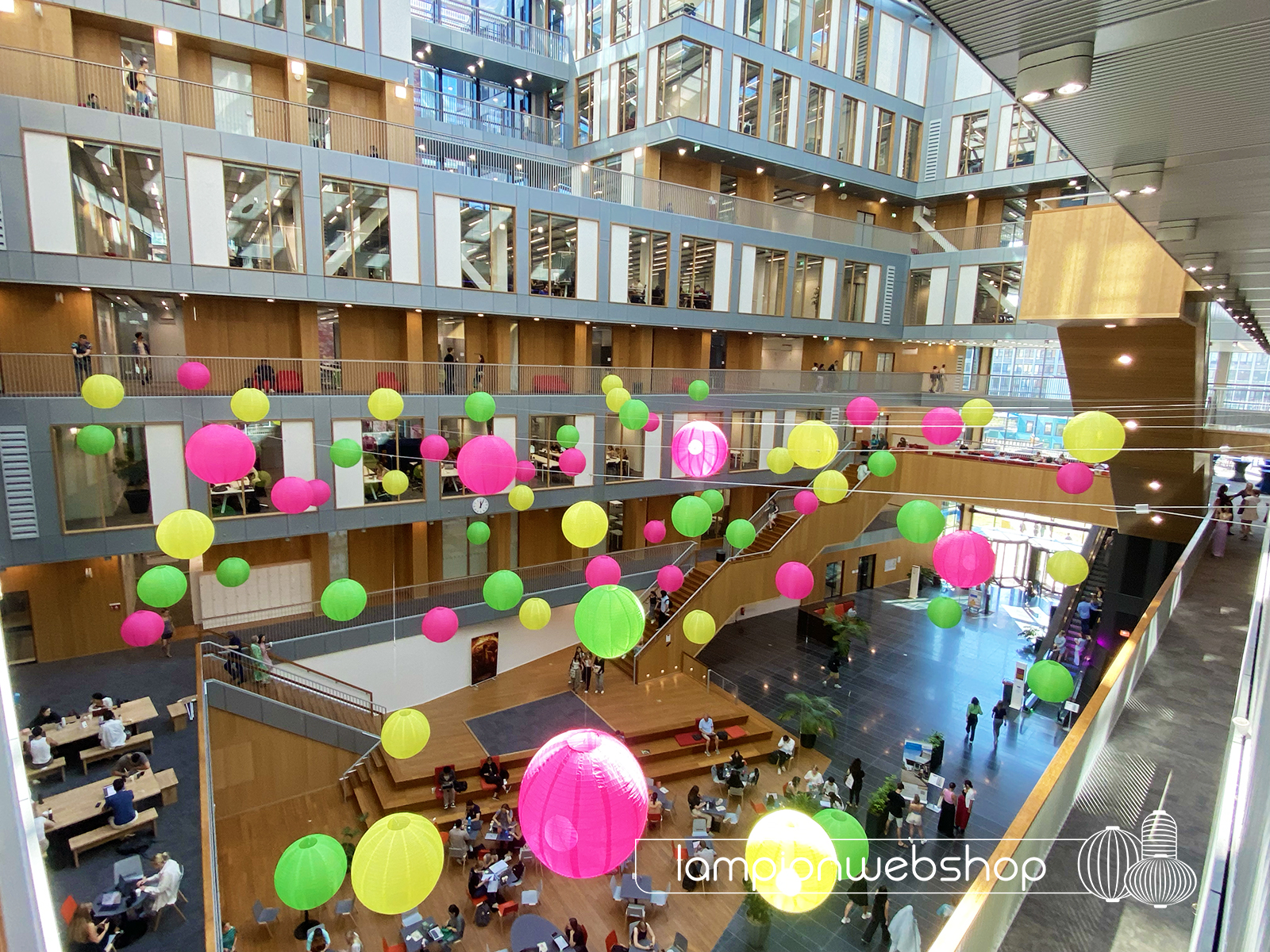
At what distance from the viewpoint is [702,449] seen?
1026 centimetres

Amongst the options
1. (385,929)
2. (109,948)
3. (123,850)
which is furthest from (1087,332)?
(123,850)

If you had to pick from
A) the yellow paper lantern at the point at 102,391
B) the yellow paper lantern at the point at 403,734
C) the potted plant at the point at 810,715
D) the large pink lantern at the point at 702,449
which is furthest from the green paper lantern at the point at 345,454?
the potted plant at the point at 810,715

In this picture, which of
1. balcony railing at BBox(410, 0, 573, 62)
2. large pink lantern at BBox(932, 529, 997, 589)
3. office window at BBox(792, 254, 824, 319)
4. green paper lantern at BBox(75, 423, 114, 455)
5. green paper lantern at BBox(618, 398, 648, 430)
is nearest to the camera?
large pink lantern at BBox(932, 529, 997, 589)

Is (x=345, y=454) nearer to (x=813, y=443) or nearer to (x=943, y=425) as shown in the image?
(x=813, y=443)

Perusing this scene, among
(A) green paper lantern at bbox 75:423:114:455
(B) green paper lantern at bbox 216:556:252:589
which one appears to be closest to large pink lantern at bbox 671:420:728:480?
(B) green paper lantern at bbox 216:556:252:589

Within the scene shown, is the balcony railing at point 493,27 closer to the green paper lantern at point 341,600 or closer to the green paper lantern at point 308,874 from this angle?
the green paper lantern at point 341,600

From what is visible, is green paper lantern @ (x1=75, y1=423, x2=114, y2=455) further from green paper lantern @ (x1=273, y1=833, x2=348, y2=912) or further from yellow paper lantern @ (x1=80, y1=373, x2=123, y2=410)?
green paper lantern @ (x1=273, y1=833, x2=348, y2=912)

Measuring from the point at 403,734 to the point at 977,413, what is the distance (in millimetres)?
10084

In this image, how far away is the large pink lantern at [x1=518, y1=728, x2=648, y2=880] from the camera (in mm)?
5723

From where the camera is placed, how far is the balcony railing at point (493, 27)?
22578mm

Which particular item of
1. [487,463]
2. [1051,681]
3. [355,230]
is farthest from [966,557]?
[355,230]

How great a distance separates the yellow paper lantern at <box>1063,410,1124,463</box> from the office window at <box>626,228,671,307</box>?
14.7 m

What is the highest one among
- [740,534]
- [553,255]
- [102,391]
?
[553,255]

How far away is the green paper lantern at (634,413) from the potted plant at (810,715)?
8587 mm
